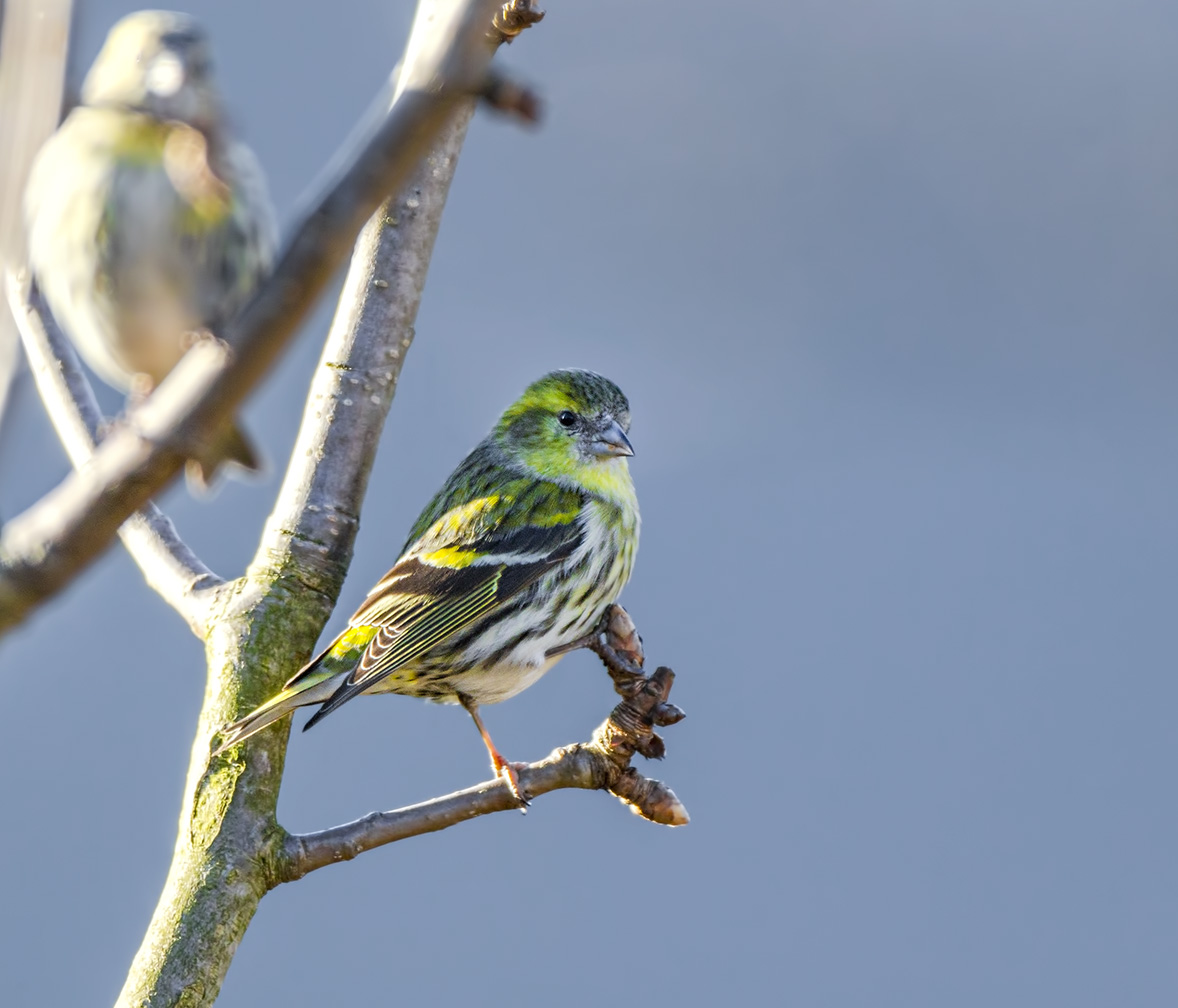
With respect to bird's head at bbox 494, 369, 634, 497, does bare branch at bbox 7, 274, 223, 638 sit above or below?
below

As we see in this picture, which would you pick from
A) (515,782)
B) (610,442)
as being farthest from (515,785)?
Answer: (610,442)

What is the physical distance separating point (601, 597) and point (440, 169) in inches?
42.2

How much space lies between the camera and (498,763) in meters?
2.99

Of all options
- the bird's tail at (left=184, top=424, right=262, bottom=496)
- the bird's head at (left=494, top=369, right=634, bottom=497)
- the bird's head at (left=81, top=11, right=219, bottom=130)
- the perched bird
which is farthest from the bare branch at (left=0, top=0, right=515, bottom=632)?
the bird's head at (left=494, top=369, right=634, bottom=497)

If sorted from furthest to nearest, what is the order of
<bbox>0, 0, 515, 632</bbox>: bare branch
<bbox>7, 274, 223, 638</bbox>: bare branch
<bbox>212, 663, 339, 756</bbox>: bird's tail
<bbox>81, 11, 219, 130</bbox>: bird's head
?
<bbox>7, 274, 223, 638</bbox>: bare branch, <bbox>212, 663, 339, 756</bbox>: bird's tail, <bbox>81, 11, 219, 130</bbox>: bird's head, <bbox>0, 0, 515, 632</bbox>: bare branch

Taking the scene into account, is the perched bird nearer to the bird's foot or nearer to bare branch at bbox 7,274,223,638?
bare branch at bbox 7,274,223,638

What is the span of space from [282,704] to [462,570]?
737 millimetres

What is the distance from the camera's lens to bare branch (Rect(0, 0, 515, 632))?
888 millimetres

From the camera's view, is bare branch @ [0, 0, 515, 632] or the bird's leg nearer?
bare branch @ [0, 0, 515, 632]

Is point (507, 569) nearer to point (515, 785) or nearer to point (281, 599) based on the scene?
point (281, 599)

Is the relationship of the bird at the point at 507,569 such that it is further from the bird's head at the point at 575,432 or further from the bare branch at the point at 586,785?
the bare branch at the point at 586,785

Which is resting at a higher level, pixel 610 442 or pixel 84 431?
pixel 610 442

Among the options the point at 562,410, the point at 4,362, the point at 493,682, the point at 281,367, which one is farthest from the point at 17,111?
the point at 562,410

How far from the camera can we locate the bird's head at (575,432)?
3.60 metres
